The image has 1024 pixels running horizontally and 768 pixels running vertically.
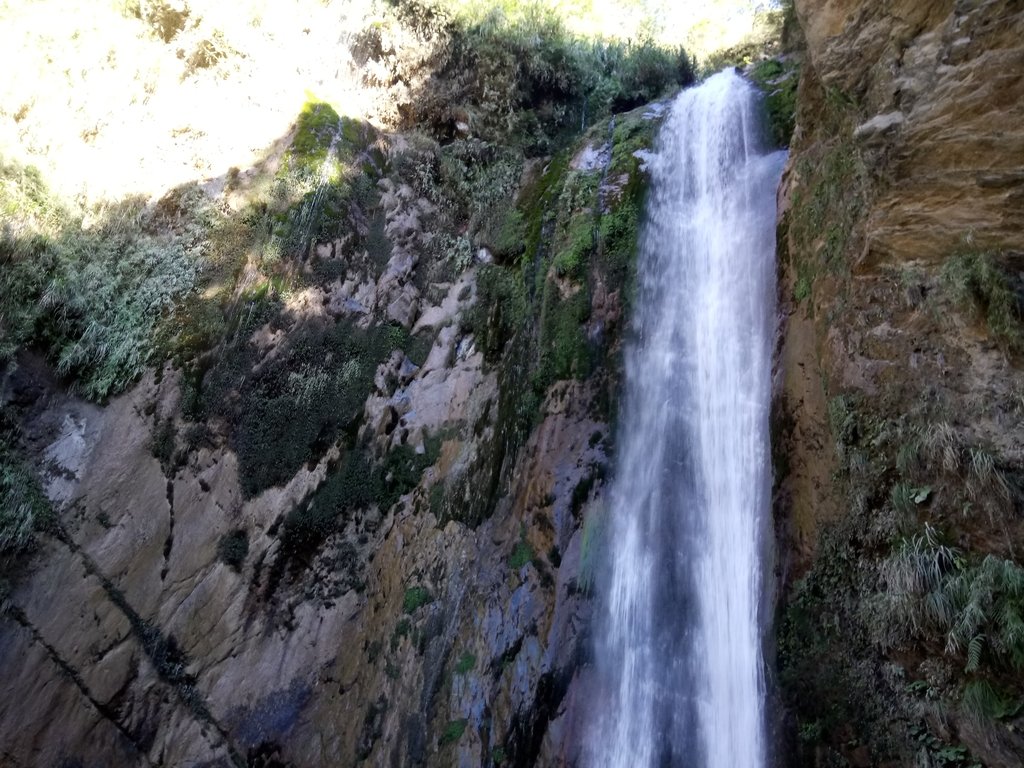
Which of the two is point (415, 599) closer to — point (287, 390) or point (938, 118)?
point (287, 390)

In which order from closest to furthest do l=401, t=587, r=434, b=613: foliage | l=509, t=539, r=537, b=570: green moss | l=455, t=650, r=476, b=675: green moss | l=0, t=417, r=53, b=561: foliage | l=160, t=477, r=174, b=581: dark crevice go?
l=455, t=650, r=476, b=675: green moss, l=509, t=539, r=537, b=570: green moss, l=401, t=587, r=434, b=613: foliage, l=0, t=417, r=53, b=561: foliage, l=160, t=477, r=174, b=581: dark crevice

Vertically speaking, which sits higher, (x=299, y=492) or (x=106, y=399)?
(x=106, y=399)

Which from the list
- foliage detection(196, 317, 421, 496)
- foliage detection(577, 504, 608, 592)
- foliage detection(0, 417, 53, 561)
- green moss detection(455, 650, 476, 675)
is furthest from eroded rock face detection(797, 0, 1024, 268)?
foliage detection(0, 417, 53, 561)

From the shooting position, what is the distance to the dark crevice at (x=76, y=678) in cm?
889

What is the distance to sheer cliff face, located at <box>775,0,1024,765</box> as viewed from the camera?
4398 mm

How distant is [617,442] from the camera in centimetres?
809

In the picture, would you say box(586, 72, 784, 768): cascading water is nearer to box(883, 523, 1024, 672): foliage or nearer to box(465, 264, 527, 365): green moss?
box(883, 523, 1024, 672): foliage

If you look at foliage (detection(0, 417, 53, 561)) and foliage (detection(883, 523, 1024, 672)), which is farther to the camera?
foliage (detection(0, 417, 53, 561))

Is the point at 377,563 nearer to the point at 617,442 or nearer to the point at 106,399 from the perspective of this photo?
the point at 617,442

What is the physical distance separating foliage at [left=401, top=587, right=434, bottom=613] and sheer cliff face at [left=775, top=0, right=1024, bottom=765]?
4905mm

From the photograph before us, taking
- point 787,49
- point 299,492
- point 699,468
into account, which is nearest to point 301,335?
point 299,492

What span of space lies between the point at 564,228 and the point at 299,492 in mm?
6395

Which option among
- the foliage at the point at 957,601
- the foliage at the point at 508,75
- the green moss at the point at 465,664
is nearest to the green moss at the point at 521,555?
the green moss at the point at 465,664

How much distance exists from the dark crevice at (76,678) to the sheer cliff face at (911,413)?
8.88 meters
